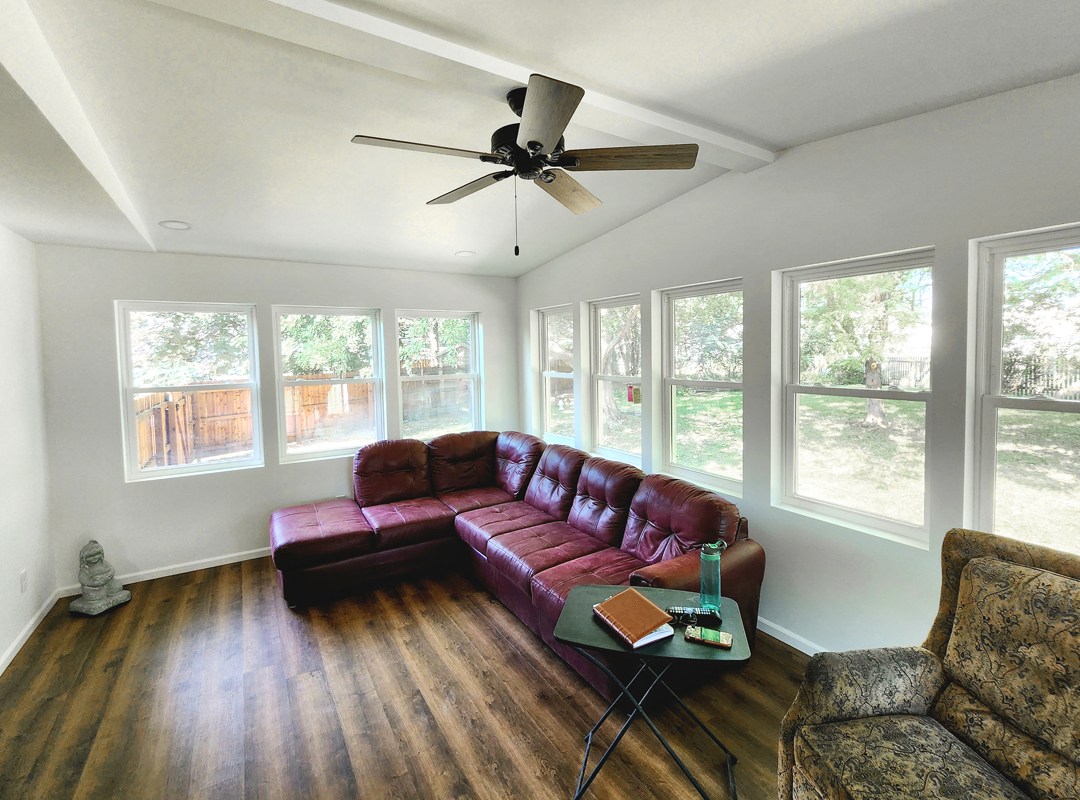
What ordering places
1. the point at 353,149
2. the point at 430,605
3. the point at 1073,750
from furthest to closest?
the point at 430,605 → the point at 353,149 → the point at 1073,750

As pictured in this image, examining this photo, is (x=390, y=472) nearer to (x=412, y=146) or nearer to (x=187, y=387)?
(x=187, y=387)

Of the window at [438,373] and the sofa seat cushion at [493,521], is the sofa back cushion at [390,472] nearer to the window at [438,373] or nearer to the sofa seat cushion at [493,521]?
the window at [438,373]

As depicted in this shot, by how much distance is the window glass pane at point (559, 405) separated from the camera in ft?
15.2

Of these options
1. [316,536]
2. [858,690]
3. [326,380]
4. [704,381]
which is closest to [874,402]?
[704,381]

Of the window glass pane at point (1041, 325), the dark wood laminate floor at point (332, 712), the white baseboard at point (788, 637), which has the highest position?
the window glass pane at point (1041, 325)

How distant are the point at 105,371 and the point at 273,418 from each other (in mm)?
1095

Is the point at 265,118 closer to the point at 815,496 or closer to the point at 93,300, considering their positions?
the point at 93,300

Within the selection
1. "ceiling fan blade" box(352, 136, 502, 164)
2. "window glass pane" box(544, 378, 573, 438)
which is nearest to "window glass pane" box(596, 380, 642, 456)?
"window glass pane" box(544, 378, 573, 438)

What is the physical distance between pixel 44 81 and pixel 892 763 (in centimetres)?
328

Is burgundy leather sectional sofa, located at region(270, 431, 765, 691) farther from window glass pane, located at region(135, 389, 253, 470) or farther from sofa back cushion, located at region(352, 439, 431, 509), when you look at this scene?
window glass pane, located at region(135, 389, 253, 470)

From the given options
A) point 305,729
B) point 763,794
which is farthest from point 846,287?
point 305,729

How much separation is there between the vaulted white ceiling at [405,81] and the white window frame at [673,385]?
0.72m

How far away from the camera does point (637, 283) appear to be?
3.55 metres

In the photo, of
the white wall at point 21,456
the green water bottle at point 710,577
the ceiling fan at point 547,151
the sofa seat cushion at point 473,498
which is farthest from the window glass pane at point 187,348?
the green water bottle at point 710,577
